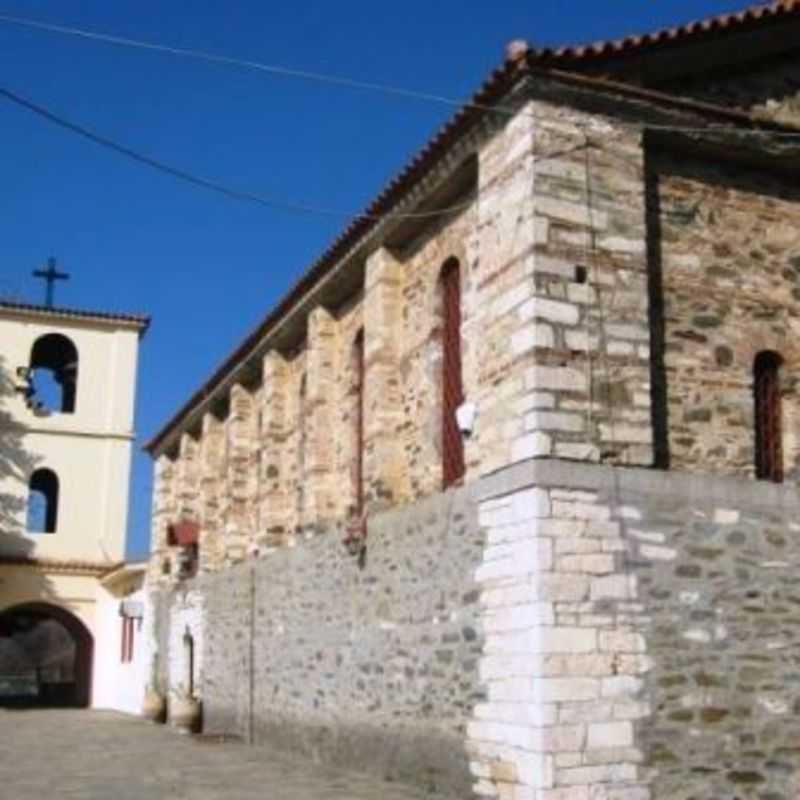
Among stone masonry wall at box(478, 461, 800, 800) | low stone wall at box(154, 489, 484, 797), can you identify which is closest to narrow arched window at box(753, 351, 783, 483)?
stone masonry wall at box(478, 461, 800, 800)

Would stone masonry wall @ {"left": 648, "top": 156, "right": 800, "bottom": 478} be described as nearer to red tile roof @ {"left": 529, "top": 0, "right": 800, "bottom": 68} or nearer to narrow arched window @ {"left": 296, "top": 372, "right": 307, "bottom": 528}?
red tile roof @ {"left": 529, "top": 0, "right": 800, "bottom": 68}

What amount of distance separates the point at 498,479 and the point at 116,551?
21.7 meters

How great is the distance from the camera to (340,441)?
14.8 m

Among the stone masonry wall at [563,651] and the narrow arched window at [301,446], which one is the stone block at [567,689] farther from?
the narrow arched window at [301,446]

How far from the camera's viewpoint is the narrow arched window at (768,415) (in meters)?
10.7

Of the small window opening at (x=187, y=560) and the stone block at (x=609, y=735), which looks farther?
the small window opening at (x=187, y=560)

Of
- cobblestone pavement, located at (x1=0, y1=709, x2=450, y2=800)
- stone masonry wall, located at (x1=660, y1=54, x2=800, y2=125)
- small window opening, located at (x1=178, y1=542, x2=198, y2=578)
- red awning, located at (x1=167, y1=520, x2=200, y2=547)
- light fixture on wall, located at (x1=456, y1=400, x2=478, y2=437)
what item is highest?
stone masonry wall, located at (x1=660, y1=54, x2=800, y2=125)

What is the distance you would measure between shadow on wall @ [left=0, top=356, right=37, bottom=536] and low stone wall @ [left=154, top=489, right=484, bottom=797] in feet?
41.9

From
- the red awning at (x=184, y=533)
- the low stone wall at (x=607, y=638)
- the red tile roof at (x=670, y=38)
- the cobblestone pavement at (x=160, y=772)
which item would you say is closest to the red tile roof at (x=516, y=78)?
the red tile roof at (x=670, y=38)

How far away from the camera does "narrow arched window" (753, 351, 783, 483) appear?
10656 mm

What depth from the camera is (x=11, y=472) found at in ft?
95.1

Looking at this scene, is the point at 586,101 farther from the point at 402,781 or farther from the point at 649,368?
the point at 402,781

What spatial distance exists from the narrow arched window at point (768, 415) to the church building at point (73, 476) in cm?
1933

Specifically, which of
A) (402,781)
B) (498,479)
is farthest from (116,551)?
(498,479)
